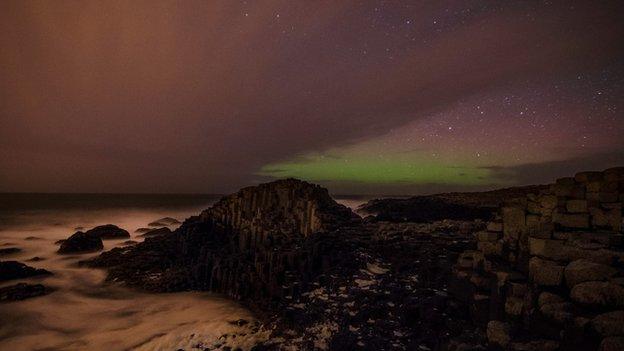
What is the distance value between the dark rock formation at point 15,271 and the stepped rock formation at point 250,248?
7.65 feet

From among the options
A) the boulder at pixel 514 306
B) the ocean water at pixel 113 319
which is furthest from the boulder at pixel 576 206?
the ocean water at pixel 113 319

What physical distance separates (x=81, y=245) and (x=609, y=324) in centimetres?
2527

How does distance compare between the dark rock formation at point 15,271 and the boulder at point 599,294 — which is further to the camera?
the dark rock formation at point 15,271

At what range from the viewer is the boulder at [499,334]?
4.68m

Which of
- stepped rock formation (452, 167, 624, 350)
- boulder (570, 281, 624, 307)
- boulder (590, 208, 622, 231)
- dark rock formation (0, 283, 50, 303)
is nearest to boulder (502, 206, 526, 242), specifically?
stepped rock formation (452, 167, 624, 350)

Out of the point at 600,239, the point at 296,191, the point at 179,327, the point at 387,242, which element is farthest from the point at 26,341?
the point at 600,239

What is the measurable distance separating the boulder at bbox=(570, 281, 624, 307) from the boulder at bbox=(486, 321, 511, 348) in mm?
1134

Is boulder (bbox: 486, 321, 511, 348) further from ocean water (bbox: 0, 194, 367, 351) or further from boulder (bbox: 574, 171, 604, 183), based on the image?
ocean water (bbox: 0, 194, 367, 351)

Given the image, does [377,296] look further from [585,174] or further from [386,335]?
[585,174]

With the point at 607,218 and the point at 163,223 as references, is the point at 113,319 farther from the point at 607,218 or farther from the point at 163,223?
the point at 163,223

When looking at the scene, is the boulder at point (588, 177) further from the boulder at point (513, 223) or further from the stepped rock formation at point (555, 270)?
the boulder at point (513, 223)

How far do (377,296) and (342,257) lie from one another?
285 cm

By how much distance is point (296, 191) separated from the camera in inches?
648

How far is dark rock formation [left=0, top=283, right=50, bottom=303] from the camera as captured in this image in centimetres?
1155
